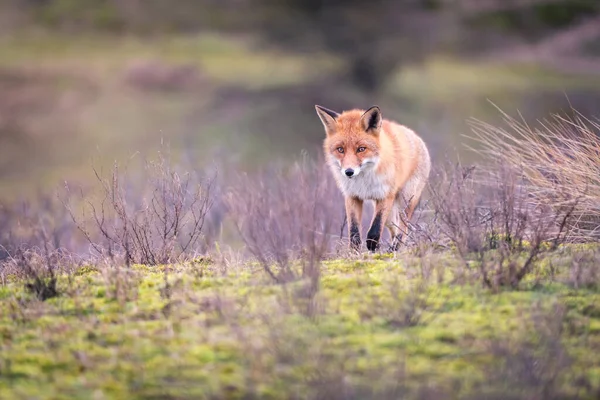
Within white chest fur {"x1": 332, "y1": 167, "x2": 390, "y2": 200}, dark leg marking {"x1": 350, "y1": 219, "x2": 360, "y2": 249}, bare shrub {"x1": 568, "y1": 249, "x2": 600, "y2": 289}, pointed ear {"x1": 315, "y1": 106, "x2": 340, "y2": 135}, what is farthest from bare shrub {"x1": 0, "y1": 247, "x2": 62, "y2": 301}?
bare shrub {"x1": 568, "y1": 249, "x2": 600, "y2": 289}

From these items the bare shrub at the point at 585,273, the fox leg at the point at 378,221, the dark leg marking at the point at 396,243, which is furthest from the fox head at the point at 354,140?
the bare shrub at the point at 585,273

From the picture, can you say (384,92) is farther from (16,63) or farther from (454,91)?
(16,63)

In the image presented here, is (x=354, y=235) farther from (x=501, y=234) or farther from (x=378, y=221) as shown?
(x=501, y=234)

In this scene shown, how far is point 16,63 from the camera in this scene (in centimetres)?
3950

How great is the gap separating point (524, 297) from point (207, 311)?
2.38 meters

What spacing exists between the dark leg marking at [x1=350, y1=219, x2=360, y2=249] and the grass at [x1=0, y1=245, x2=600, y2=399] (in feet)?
5.27

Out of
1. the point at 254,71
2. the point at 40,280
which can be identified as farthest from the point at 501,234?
the point at 254,71

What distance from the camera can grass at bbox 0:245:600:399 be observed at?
417 cm

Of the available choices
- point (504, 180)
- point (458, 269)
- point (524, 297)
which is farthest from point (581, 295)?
point (504, 180)

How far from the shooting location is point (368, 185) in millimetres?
7895

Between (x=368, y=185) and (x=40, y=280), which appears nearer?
(x=40, y=280)

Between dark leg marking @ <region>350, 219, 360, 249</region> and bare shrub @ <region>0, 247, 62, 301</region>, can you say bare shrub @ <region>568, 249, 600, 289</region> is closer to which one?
dark leg marking @ <region>350, 219, 360, 249</region>

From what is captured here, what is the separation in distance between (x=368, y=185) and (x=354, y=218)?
0.41m

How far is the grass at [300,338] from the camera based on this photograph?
417cm
